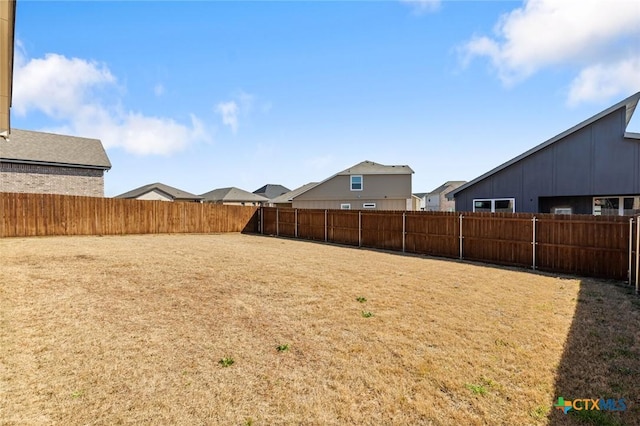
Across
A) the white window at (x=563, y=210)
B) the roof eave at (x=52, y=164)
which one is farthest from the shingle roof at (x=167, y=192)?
the white window at (x=563, y=210)

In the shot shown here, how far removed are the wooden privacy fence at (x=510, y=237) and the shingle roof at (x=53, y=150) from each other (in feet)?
55.0

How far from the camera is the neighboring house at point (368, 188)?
98.4 ft

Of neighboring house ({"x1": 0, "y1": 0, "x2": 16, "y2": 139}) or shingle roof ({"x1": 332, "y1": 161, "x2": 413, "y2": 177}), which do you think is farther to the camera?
shingle roof ({"x1": 332, "y1": 161, "x2": 413, "y2": 177})

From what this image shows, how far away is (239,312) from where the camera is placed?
19.7ft

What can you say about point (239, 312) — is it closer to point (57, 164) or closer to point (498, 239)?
point (498, 239)

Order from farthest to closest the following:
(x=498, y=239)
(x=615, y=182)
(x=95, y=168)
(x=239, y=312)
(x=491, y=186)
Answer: (x=95, y=168)
(x=491, y=186)
(x=615, y=182)
(x=498, y=239)
(x=239, y=312)

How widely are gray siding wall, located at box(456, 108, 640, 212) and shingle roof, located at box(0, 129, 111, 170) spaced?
2435 centimetres

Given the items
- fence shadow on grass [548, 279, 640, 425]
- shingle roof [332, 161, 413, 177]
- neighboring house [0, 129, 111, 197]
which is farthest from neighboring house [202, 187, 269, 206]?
fence shadow on grass [548, 279, 640, 425]

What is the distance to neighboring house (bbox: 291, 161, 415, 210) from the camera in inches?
1181

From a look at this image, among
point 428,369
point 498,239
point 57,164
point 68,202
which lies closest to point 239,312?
point 428,369

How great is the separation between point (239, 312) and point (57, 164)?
71.7ft

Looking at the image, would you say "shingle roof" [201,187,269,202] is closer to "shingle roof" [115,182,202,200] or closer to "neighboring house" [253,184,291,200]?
"shingle roof" [115,182,202,200]

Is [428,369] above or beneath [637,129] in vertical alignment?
beneath

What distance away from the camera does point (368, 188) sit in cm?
3042
